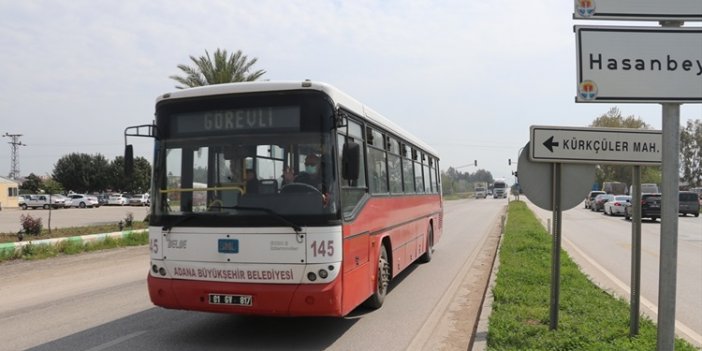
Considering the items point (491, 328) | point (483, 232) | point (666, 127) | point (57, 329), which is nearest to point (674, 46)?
point (666, 127)

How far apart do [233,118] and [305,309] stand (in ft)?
7.40

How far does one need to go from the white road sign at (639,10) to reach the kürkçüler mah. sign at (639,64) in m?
0.08

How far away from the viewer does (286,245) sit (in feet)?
19.8

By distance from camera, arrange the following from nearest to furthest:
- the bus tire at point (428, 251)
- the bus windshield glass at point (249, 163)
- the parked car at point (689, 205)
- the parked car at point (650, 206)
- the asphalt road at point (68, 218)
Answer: the bus windshield glass at point (249, 163) → the bus tire at point (428, 251) → the asphalt road at point (68, 218) → the parked car at point (650, 206) → the parked car at point (689, 205)

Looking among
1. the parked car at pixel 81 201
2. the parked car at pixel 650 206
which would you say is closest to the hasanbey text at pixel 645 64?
the parked car at pixel 650 206

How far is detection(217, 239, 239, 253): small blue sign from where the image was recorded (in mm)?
6176

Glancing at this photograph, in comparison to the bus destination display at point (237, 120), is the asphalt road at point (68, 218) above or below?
below

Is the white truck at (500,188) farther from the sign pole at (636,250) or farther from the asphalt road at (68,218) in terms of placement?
the sign pole at (636,250)

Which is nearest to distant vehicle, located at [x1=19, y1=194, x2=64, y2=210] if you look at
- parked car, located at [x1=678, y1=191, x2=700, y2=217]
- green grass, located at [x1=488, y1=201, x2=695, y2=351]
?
parked car, located at [x1=678, y1=191, x2=700, y2=217]

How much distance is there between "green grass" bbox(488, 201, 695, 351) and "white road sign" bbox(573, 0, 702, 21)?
320cm

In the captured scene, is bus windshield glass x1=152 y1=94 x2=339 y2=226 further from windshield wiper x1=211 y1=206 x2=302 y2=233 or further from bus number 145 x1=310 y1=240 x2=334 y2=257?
bus number 145 x1=310 y1=240 x2=334 y2=257

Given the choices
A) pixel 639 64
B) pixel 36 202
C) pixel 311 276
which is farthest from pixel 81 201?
pixel 639 64

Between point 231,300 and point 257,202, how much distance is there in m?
1.09

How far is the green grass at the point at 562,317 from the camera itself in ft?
18.9
